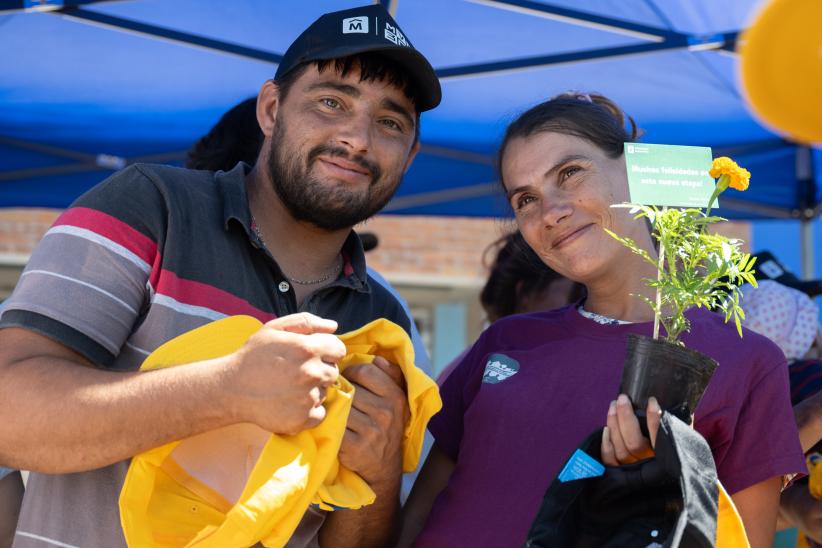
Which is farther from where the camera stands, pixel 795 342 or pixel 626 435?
pixel 795 342

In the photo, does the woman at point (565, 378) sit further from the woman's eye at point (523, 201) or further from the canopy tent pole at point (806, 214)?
the canopy tent pole at point (806, 214)

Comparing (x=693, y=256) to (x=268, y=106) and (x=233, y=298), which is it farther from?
(x=268, y=106)

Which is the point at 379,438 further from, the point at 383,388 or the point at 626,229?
the point at 626,229

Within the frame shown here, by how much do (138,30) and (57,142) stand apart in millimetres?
1023

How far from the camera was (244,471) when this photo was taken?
148cm

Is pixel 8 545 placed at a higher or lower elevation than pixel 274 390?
lower

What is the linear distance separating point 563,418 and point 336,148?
69 cm

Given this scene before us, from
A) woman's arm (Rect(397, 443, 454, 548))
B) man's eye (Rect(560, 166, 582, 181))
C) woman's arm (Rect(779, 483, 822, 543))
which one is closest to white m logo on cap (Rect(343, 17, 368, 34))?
man's eye (Rect(560, 166, 582, 181))

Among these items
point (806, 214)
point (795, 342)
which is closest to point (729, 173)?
point (795, 342)

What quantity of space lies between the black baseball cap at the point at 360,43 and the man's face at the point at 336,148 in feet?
0.15

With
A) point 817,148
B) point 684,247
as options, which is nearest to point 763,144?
point 817,148

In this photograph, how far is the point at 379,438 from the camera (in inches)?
59.8

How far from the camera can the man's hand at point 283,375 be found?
1313 millimetres

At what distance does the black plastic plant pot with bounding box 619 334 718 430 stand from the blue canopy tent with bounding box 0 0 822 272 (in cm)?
104
